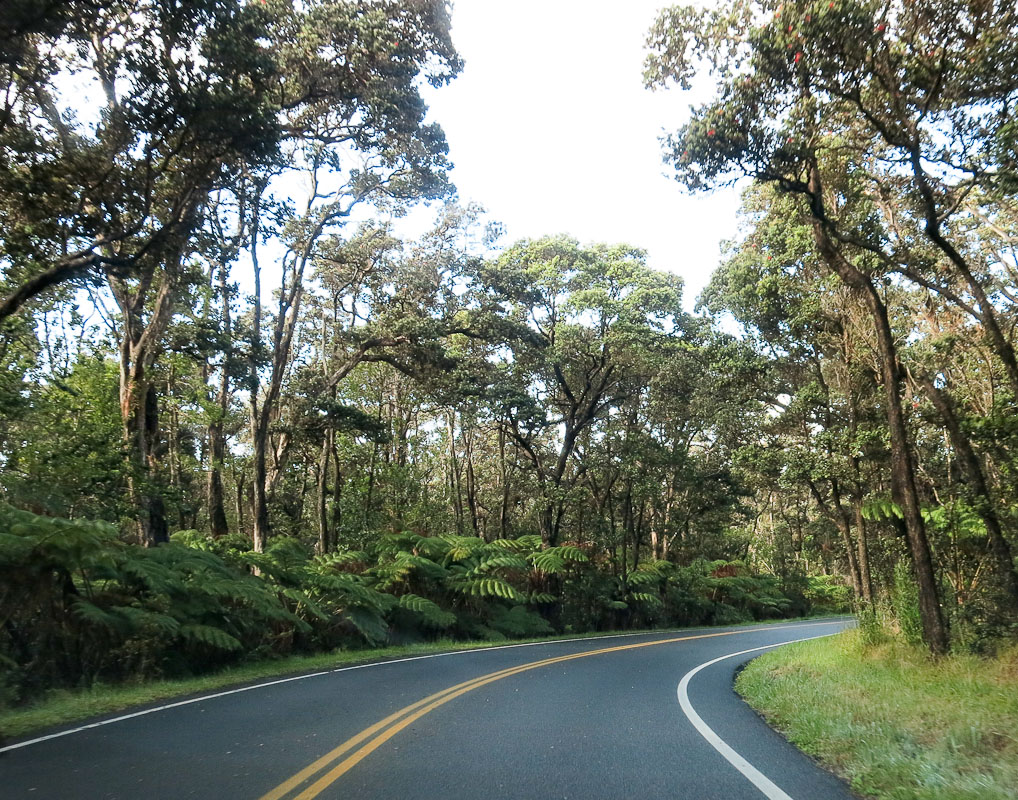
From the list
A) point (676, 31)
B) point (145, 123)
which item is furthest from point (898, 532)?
point (145, 123)

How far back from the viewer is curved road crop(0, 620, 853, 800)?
5.60 metres

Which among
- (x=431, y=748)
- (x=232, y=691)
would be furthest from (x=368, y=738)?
(x=232, y=691)

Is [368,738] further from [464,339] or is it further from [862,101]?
[464,339]

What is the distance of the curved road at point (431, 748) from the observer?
5.60 meters

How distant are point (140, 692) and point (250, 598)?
2707mm

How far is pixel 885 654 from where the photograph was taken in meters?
13.2

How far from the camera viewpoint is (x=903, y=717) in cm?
796

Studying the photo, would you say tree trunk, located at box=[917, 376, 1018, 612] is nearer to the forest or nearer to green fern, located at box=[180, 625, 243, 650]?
the forest

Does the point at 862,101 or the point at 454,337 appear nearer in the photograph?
the point at 862,101

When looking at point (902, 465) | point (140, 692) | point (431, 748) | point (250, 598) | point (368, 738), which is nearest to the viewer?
point (431, 748)

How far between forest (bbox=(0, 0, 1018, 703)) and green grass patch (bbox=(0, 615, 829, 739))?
0.46m

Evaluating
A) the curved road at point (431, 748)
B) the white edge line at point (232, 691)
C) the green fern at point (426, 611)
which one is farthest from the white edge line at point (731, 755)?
the green fern at point (426, 611)

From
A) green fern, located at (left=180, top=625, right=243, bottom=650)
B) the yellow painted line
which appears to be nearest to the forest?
green fern, located at (left=180, top=625, right=243, bottom=650)

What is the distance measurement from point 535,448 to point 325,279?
11.3 meters
